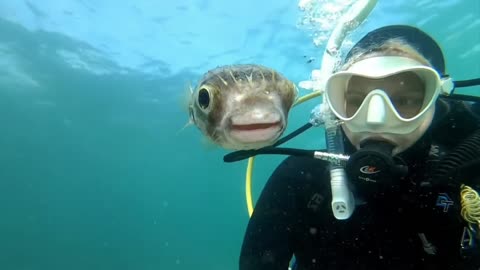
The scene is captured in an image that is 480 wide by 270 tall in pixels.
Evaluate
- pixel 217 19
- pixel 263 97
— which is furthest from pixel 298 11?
pixel 263 97

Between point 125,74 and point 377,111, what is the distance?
936 inches

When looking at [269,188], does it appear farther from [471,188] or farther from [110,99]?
[110,99]

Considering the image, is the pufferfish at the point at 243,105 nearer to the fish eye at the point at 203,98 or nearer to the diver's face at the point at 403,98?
the fish eye at the point at 203,98

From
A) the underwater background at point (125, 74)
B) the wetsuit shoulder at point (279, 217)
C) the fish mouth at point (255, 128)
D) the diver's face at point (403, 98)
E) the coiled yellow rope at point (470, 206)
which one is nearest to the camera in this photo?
the fish mouth at point (255, 128)

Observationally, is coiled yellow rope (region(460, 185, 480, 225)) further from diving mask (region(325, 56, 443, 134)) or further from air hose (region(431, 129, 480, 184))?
diving mask (region(325, 56, 443, 134))

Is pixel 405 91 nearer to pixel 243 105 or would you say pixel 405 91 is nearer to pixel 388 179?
pixel 388 179

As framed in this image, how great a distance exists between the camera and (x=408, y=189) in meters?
3.25

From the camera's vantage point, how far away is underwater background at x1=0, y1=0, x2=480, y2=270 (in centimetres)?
1712

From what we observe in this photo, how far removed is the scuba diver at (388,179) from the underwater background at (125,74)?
137 centimetres

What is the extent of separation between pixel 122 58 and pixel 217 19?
7.70 m

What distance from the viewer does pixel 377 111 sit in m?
3.00

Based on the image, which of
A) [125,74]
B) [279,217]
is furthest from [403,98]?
[125,74]

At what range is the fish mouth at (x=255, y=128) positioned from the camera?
1626mm

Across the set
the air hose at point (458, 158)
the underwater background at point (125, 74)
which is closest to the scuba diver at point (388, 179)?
the air hose at point (458, 158)
